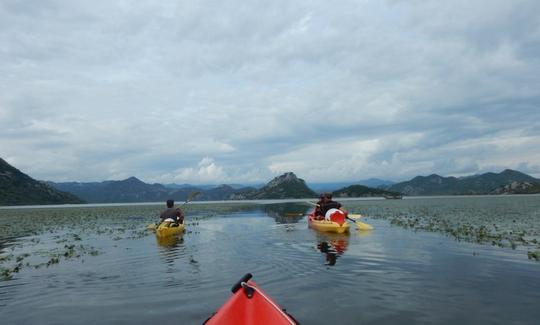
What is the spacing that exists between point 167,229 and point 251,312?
25690 mm

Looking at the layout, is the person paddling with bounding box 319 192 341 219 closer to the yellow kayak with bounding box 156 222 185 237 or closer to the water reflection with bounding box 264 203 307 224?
the water reflection with bounding box 264 203 307 224

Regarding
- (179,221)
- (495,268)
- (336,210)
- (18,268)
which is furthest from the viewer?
(179,221)

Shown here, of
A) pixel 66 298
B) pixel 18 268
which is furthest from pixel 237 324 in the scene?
pixel 18 268

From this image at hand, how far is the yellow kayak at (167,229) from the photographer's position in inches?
1287

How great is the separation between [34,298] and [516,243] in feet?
85.5

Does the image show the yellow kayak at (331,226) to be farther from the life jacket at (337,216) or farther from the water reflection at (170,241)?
the water reflection at (170,241)

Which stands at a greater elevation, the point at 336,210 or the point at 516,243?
the point at 336,210

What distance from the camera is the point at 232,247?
88.0 feet

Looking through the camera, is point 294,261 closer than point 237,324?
No

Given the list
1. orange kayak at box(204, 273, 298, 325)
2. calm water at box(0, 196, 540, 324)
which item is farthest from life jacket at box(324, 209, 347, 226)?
orange kayak at box(204, 273, 298, 325)

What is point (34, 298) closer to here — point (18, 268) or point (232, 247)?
point (18, 268)

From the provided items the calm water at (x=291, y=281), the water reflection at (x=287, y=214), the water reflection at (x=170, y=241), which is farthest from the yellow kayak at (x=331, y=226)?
the water reflection at (x=287, y=214)

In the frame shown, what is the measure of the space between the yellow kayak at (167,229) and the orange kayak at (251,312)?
24.9 metres

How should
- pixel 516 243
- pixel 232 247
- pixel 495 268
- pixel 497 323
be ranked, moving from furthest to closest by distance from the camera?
pixel 232 247 → pixel 516 243 → pixel 495 268 → pixel 497 323
